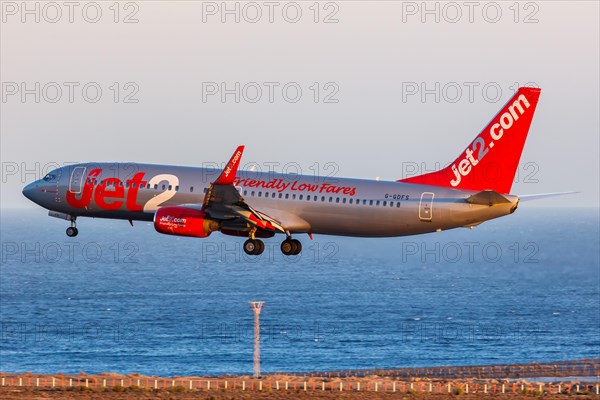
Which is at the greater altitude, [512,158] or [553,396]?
[512,158]

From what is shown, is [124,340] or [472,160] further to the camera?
[124,340]

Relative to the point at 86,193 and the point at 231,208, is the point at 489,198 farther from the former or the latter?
the point at 86,193

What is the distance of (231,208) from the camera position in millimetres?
62281

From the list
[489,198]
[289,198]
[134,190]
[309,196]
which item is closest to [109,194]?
[134,190]

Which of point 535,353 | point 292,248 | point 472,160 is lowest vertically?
point 535,353

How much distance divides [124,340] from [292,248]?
113 meters

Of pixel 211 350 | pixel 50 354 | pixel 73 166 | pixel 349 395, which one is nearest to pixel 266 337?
pixel 211 350

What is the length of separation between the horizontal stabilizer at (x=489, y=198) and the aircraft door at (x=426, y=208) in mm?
2541

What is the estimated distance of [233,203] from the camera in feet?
204

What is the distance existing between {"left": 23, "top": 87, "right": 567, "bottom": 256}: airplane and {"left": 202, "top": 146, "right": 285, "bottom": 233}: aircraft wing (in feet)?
0.18

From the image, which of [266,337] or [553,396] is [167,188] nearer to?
[553,396]

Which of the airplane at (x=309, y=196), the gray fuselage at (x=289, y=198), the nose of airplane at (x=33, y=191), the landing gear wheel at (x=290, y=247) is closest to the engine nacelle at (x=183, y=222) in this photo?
the airplane at (x=309, y=196)

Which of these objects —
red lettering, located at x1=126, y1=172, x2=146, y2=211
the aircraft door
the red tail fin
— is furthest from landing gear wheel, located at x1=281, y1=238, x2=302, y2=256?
the red tail fin

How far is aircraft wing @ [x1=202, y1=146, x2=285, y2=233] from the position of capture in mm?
60562
